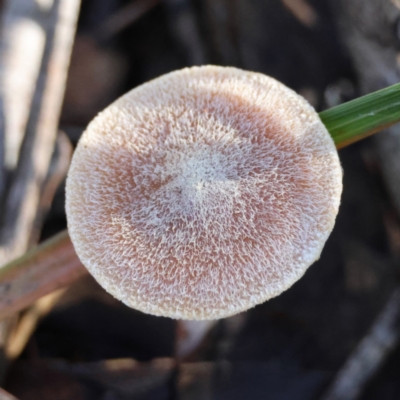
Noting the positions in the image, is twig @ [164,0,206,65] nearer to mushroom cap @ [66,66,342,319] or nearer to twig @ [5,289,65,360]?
mushroom cap @ [66,66,342,319]

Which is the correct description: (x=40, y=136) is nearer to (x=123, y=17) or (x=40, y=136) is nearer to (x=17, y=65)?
(x=17, y=65)

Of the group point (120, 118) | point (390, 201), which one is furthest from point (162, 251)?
point (390, 201)

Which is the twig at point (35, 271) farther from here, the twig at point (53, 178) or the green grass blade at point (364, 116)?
the green grass blade at point (364, 116)

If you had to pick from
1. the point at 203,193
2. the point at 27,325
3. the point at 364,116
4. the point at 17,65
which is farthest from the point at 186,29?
the point at 27,325

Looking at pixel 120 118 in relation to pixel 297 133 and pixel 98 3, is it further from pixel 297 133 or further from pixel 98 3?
pixel 98 3

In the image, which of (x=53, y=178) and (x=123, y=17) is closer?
(x=53, y=178)

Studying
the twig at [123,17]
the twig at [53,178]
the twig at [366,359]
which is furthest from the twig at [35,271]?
the twig at [123,17]
